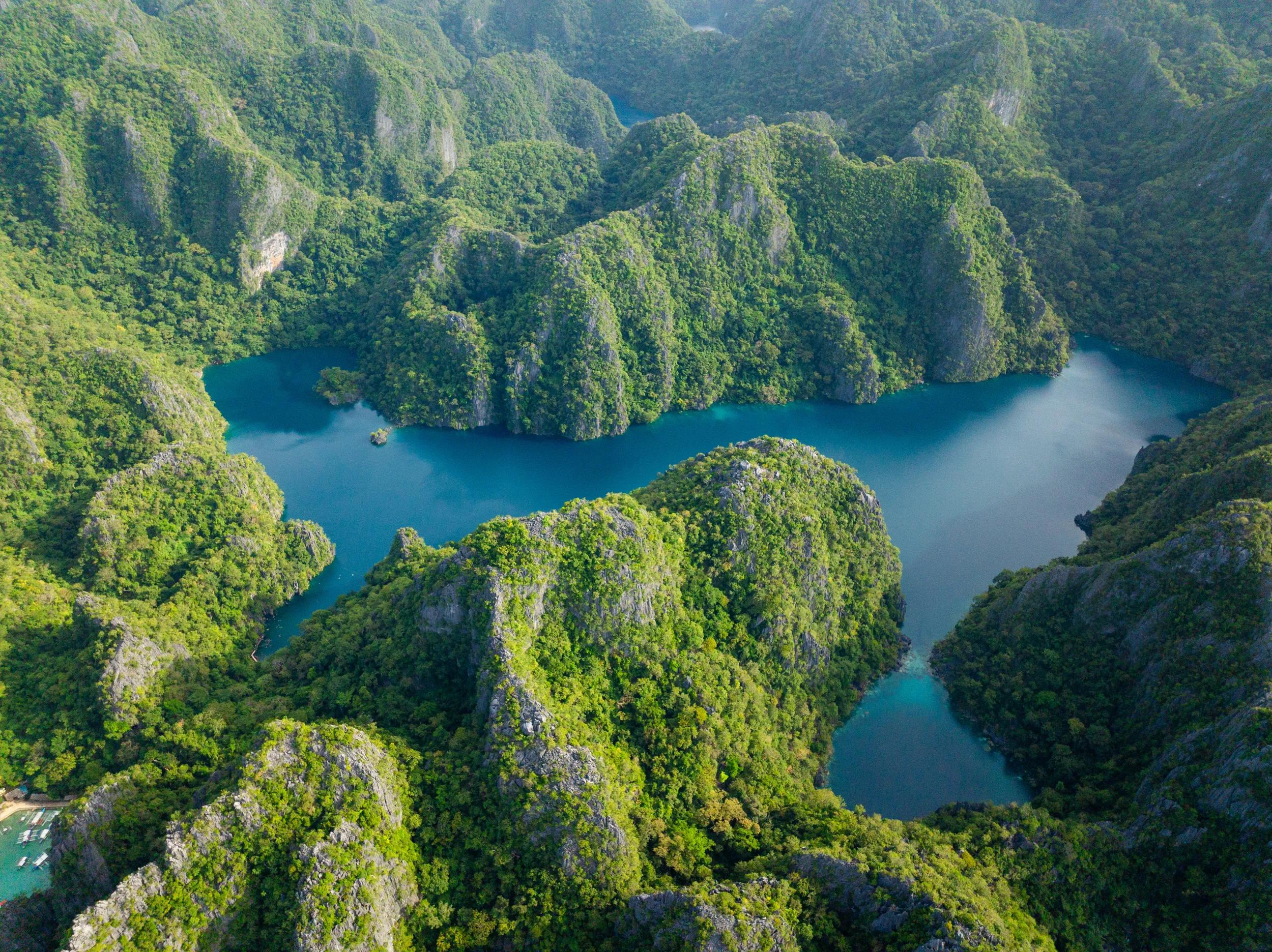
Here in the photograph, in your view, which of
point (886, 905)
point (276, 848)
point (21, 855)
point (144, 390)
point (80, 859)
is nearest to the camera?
point (276, 848)

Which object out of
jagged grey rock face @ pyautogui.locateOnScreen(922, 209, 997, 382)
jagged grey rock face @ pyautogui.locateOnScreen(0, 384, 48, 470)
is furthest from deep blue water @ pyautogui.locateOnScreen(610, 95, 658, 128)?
jagged grey rock face @ pyautogui.locateOnScreen(0, 384, 48, 470)

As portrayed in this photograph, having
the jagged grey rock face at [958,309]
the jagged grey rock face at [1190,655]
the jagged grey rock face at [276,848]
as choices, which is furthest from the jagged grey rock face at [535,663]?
the jagged grey rock face at [958,309]

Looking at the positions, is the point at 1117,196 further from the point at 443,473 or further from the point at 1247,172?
the point at 443,473

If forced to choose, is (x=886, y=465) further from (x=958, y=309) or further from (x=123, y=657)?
(x=123, y=657)

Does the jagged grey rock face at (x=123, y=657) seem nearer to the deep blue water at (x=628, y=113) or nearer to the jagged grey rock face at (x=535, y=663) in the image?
the jagged grey rock face at (x=535, y=663)

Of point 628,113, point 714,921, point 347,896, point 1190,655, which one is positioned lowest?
point 347,896

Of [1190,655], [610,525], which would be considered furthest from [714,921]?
[1190,655]

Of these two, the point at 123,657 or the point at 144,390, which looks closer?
the point at 123,657

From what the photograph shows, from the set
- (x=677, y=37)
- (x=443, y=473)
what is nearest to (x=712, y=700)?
(x=443, y=473)
